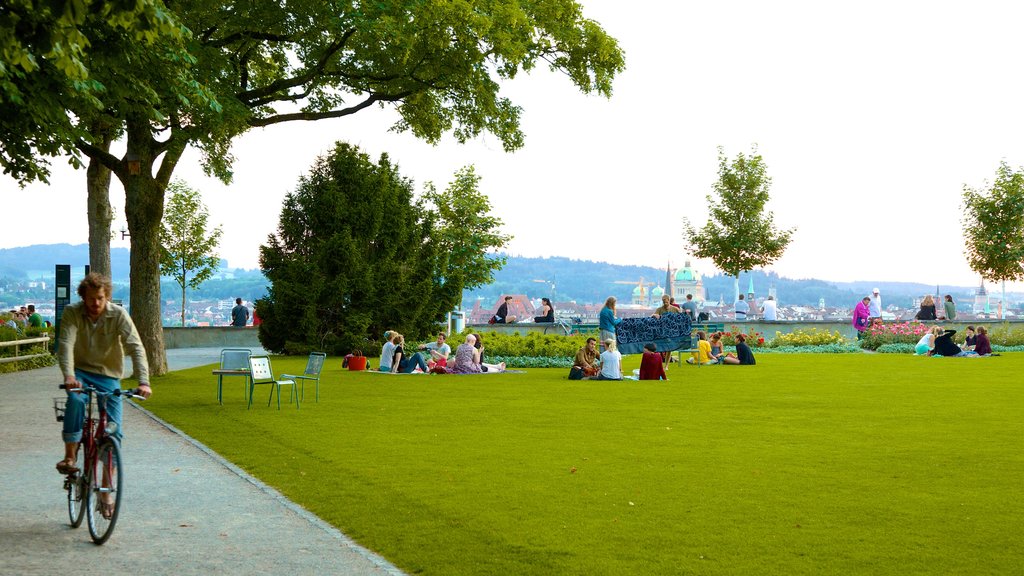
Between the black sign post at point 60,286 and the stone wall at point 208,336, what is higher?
the black sign post at point 60,286

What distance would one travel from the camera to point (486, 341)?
31.0m

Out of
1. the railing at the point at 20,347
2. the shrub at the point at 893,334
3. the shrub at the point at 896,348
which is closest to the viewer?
the railing at the point at 20,347

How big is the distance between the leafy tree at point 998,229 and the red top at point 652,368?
A: 33.1 meters

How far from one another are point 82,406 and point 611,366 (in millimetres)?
16881

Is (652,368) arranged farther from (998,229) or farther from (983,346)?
(998,229)

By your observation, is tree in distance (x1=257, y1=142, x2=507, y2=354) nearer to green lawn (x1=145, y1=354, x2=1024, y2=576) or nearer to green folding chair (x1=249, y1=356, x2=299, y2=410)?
green lawn (x1=145, y1=354, x2=1024, y2=576)

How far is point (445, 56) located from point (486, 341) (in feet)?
31.4

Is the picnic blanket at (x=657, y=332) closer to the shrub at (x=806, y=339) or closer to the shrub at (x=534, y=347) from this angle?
the shrub at (x=534, y=347)

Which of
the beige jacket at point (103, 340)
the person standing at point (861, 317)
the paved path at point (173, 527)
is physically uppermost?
the person standing at point (861, 317)

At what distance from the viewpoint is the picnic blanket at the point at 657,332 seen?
28438 millimetres

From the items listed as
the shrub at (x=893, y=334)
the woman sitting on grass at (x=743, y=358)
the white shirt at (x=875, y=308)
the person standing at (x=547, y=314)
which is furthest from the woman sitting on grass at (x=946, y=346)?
the person standing at (x=547, y=314)

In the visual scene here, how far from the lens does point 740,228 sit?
2047 inches

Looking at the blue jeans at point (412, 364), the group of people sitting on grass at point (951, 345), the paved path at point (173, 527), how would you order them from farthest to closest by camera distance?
the group of people sitting on grass at point (951, 345) < the blue jeans at point (412, 364) < the paved path at point (173, 527)

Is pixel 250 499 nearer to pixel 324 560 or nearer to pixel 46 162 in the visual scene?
pixel 324 560
